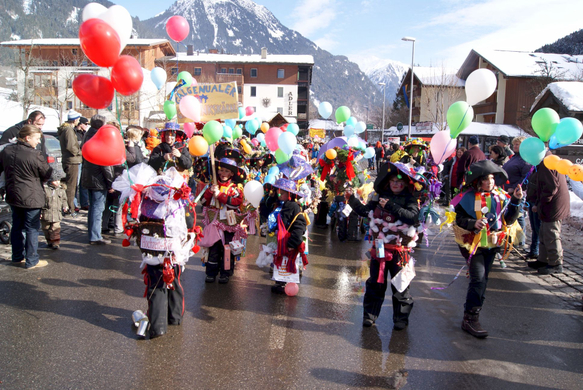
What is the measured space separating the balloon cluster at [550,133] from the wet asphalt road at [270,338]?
6.13 feet

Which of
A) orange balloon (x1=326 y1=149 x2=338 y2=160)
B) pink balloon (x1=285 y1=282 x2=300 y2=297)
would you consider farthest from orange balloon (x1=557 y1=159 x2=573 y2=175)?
orange balloon (x1=326 y1=149 x2=338 y2=160)

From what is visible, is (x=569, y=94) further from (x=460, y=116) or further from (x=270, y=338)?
(x=270, y=338)

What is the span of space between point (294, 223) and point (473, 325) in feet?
7.24

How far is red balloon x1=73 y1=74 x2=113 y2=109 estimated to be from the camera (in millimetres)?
3609

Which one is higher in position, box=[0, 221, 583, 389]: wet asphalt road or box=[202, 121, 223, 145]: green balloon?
box=[202, 121, 223, 145]: green balloon

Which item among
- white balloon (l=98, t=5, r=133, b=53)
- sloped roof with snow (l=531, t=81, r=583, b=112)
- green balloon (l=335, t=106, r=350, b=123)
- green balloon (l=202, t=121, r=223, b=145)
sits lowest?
green balloon (l=202, t=121, r=223, b=145)

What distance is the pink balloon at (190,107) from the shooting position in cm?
525

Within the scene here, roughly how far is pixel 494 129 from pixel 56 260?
2894cm

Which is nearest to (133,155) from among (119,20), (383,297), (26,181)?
(26,181)

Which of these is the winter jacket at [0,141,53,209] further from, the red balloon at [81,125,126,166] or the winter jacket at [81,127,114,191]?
the red balloon at [81,125,126,166]

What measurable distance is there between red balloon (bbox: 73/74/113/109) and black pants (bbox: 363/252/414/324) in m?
3.11

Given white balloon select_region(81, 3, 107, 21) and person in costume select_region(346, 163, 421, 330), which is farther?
person in costume select_region(346, 163, 421, 330)

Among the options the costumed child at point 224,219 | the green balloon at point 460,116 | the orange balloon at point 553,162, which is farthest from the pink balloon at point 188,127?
the orange balloon at point 553,162

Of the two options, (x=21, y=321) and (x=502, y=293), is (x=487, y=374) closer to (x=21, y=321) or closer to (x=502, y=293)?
(x=502, y=293)
